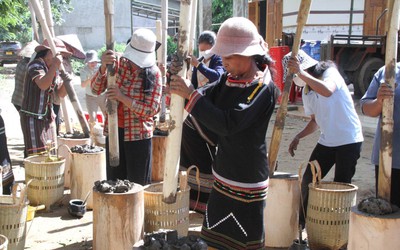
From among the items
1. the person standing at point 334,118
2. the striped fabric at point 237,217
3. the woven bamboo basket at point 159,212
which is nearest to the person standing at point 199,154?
the woven bamboo basket at point 159,212

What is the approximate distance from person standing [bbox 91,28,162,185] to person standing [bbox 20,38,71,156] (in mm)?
869

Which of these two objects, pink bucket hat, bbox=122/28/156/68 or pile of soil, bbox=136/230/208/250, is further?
pink bucket hat, bbox=122/28/156/68

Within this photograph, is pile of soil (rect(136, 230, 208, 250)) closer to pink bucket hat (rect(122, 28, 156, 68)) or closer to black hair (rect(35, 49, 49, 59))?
pink bucket hat (rect(122, 28, 156, 68))

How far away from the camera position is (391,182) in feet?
11.4

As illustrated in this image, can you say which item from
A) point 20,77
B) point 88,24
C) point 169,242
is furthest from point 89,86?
point 88,24

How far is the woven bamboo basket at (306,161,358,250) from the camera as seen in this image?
4023 millimetres

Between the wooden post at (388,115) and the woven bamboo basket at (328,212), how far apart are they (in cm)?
74

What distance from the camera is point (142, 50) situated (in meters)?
4.14

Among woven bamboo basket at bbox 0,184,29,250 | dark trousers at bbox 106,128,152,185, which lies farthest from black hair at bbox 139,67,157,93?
woven bamboo basket at bbox 0,184,29,250

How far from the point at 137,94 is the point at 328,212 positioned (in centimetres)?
177

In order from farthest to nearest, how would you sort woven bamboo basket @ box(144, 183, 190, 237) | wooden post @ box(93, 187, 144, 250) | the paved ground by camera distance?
the paved ground < woven bamboo basket @ box(144, 183, 190, 237) < wooden post @ box(93, 187, 144, 250)

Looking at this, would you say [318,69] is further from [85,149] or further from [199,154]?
[85,149]

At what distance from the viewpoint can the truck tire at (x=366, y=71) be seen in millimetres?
12195

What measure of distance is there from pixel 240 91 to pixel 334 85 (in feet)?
5.37
